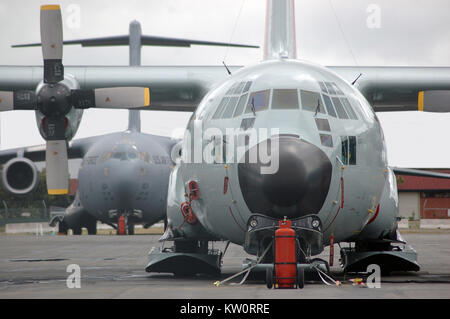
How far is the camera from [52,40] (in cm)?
1491

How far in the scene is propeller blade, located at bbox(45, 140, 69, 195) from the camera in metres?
14.9

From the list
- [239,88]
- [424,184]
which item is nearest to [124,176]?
[239,88]

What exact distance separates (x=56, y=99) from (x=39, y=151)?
19193mm

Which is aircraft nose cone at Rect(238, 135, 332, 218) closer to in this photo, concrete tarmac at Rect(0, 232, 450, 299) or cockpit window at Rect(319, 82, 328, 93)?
concrete tarmac at Rect(0, 232, 450, 299)

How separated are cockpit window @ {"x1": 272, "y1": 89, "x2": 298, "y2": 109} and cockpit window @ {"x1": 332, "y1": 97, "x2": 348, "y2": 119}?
0.58m

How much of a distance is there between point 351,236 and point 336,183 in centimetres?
167

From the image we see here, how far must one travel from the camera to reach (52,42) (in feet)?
48.9

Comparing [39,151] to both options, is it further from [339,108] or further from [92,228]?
[339,108]

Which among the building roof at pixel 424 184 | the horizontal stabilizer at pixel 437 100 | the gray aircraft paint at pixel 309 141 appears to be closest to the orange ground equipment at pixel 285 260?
the gray aircraft paint at pixel 309 141

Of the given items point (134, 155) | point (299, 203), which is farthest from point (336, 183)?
point (134, 155)

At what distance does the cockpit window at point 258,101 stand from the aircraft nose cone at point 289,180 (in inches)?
37.4

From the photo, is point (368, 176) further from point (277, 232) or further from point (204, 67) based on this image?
point (204, 67)

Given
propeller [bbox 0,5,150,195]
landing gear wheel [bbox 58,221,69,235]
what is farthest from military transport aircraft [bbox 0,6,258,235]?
propeller [bbox 0,5,150,195]

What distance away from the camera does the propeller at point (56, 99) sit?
14625 mm
